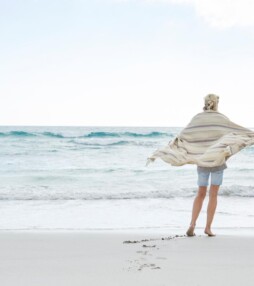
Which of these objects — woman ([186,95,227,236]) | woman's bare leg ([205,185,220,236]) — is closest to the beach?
woman's bare leg ([205,185,220,236])

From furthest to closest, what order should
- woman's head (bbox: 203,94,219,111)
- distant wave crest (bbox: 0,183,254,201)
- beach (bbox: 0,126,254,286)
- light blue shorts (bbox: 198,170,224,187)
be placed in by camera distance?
distant wave crest (bbox: 0,183,254,201), woman's head (bbox: 203,94,219,111), light blue shorts (bbox: 198,170,224,187), beach (bbox: 0,126,254,286)

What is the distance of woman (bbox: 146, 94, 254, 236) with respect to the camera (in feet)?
19.7

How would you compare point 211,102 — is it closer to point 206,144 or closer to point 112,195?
point 206,144

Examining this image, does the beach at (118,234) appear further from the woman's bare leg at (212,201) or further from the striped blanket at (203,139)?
the striped blanket at (203,139)

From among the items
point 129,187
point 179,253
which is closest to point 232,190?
point 129,187

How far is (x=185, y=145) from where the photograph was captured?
6.23 meters

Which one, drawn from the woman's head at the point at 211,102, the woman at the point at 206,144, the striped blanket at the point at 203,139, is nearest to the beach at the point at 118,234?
the woman at the point at 206,144

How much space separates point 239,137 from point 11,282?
3.21 meters

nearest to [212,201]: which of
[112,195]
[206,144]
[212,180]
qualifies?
[212,180]

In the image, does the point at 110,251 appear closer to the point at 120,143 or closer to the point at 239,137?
the point at 239,137

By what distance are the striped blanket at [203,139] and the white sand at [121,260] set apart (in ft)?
3.21

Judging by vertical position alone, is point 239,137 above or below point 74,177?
above

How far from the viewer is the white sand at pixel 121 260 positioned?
4223 millimetres

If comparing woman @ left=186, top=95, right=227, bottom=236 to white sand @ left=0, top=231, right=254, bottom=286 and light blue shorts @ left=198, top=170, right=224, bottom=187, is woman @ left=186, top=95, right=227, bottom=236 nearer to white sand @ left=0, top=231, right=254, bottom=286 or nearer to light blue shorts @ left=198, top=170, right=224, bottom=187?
light blue shorts @ left=198, top=170, right=224, bottom=187
